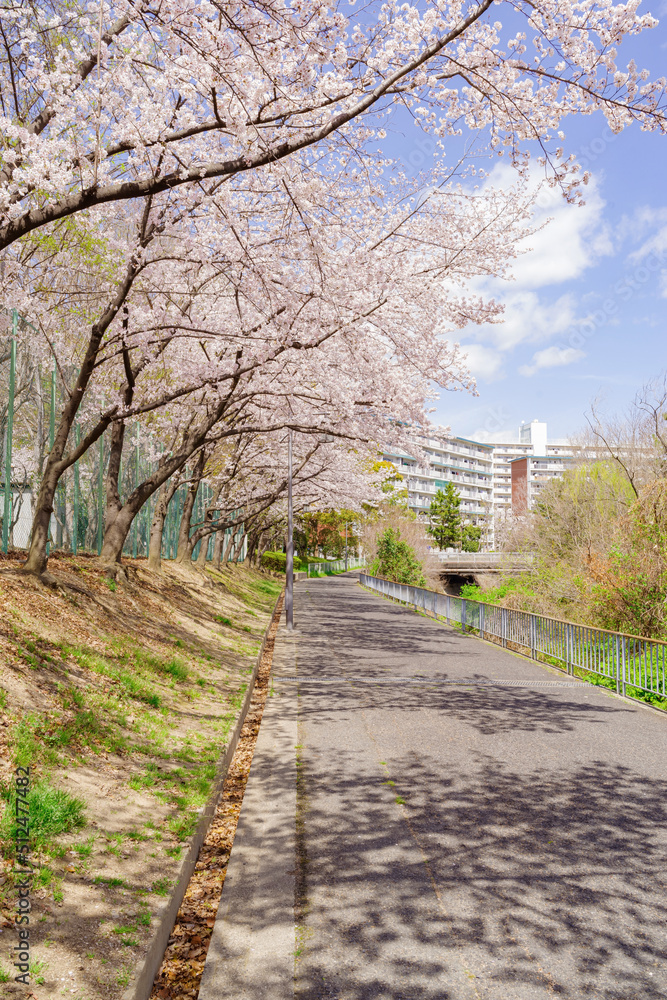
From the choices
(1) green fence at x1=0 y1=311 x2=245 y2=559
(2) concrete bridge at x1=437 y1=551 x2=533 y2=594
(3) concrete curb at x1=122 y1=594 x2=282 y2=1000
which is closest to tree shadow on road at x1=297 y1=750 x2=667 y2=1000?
(3) concrete curb at x1=122 y1=594 x2=282 y2=1000

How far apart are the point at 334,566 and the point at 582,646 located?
70.8m

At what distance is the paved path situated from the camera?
3301 millimetres

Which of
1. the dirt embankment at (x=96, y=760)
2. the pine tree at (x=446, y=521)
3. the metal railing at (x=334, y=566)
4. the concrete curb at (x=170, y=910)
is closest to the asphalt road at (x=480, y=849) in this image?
the concrete curb at (x=170, y=910)

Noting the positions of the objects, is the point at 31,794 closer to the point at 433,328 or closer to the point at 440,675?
the point at 440,675

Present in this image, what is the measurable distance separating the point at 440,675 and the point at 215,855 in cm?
757

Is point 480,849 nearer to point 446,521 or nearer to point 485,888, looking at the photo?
point 485,888

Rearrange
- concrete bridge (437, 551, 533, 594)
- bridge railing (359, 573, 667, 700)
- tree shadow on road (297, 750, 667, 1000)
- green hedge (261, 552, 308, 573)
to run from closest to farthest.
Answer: tree shadow on road (297, 750, 667, 1000), bridge railing (359, 573, 667, 700), concrete bridge (437, 551, 533, 594), green hedge (261, 552, 308, 573)

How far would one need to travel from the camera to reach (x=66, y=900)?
11.9ft

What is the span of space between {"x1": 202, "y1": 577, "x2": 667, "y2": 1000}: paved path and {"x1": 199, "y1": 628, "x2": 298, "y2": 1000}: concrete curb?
89mm

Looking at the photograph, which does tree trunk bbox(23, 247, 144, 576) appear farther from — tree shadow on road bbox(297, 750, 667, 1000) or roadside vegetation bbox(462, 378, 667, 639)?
roadside vegetation bbox(462, 378, 667, 639)

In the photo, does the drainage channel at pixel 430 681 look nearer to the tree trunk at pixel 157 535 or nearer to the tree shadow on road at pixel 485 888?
the tree shadow on road at pixel 485 888

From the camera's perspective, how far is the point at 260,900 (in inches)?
158

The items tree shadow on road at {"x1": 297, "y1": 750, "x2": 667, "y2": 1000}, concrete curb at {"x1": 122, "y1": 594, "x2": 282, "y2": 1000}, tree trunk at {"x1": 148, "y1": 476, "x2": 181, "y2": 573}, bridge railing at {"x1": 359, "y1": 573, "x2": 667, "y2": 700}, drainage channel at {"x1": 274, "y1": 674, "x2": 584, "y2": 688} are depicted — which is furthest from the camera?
tree trunk at {"x1": 148, "y1": 476, "x2": 181, "y2": 573}

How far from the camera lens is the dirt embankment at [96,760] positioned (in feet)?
11.0
